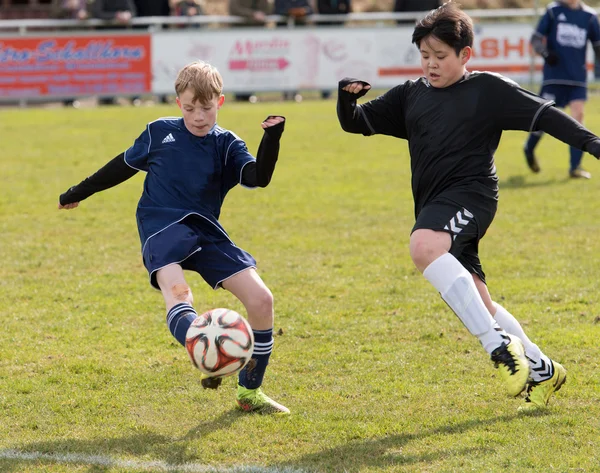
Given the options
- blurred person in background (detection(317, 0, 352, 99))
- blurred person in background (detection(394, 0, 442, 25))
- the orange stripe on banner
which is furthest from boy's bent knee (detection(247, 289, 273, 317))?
blurred person in background (detection(394, 0, 442, 25))

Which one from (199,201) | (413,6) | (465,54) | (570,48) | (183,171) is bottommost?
(413,6)

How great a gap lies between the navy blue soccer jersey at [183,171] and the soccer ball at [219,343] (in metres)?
0.61

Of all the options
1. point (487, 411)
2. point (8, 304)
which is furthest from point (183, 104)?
point (8, 304)

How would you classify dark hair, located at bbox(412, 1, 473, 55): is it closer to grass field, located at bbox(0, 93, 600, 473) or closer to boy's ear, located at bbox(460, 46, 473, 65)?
boy's ear, located at bbox(460, 46, 473, 65)

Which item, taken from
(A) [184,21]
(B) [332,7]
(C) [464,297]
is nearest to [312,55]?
(B) [332,7]

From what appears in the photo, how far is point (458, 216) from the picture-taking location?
439 cm

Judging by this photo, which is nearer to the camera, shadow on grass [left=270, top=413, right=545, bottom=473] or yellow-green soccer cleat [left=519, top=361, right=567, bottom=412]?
shadow on grass [left=270, top=413, right=545, bottom=473]

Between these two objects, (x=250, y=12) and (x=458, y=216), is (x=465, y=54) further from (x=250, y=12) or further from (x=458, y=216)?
(x=250, y=12)

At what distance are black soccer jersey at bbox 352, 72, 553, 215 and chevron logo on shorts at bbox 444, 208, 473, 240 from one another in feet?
0.50

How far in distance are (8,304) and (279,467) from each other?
326 centimetres

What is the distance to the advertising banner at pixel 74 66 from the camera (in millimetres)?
18297

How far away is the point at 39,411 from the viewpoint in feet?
15.1

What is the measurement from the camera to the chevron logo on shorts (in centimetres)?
436

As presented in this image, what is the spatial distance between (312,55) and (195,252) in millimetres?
15633
